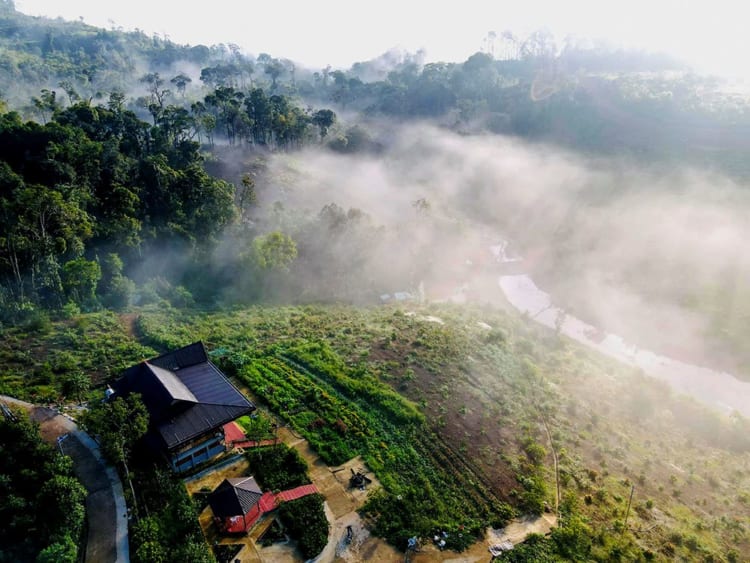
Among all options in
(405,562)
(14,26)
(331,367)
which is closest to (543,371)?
(331,367)

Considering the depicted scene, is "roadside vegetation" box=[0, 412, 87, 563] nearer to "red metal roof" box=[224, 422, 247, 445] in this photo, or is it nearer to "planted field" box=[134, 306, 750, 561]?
"red metal roof" box=[224, 422, 247, 445]

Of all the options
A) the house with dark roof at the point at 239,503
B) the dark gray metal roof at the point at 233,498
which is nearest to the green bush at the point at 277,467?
the house with dark roof at the point at 239,503

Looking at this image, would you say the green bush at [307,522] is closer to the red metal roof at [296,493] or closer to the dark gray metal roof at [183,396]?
the red metal roof at [296,493]

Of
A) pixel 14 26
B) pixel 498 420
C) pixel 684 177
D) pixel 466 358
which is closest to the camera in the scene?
pixel 498 420

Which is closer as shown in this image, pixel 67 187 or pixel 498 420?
pixel 498 420

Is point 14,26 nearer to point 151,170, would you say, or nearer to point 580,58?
point 151,170
